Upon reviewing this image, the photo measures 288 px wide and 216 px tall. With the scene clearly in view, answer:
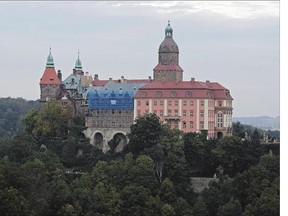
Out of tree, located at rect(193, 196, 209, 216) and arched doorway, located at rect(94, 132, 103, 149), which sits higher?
arched doorway, located at rect(94, 132, 103, 149)

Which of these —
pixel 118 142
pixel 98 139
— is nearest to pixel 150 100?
pixel 118 142

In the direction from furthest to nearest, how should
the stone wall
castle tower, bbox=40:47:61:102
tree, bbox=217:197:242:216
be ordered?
castle tower, bbox=40:47:61:102 → the stone wall → tree, bbox=217:197:242:216

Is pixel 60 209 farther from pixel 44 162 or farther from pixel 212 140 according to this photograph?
pixel 212 140

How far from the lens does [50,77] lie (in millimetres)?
53188

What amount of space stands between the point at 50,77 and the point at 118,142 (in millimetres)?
8569

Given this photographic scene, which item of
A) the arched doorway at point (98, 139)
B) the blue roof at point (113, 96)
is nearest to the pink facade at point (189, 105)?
the blue roof at point (113, 96)

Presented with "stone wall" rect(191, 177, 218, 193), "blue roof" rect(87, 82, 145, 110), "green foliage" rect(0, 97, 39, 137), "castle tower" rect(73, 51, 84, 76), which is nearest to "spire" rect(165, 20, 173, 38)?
"blue roof" rect(87, 82, 145, 110)

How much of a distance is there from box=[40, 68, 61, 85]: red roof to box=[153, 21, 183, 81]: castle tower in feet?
25.7

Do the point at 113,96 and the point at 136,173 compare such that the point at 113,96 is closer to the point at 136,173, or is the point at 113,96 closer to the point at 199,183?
the point at 199,183

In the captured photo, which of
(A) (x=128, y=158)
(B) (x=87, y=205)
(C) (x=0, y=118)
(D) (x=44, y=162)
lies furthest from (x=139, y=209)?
(C) (x=0, y=118)

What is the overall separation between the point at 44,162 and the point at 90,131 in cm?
986

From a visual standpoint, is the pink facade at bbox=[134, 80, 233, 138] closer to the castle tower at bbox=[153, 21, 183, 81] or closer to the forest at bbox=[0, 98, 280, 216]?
the castle tower at bbox=[153, 21, 183, 81]

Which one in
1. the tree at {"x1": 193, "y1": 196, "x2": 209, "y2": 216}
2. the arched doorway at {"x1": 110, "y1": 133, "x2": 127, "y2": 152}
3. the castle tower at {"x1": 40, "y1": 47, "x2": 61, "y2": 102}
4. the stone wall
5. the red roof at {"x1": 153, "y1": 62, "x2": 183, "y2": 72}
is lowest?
the tree at {"x1": 193, "y1": 196, "x2": 209, "y2": 216}

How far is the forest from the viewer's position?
3103 cm
